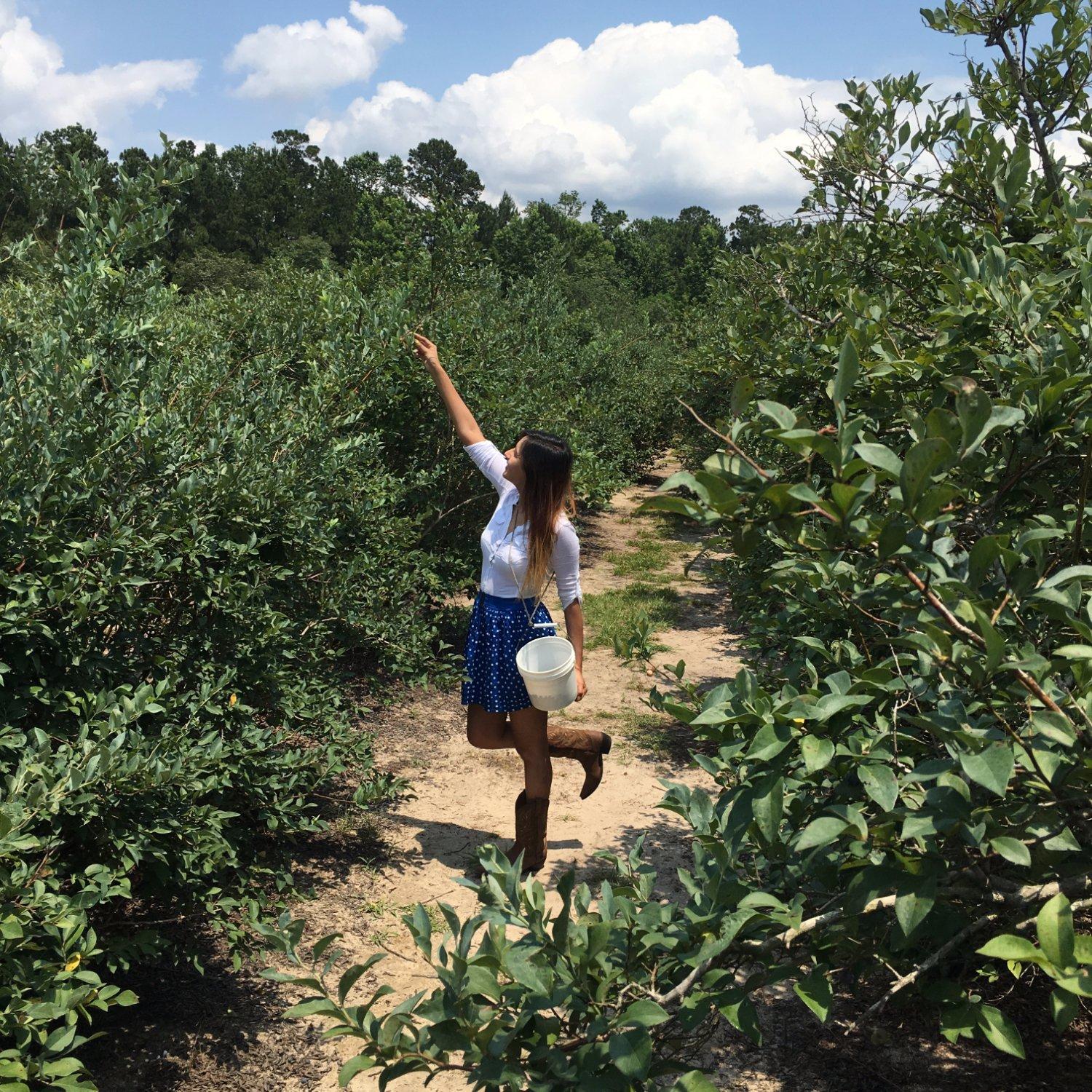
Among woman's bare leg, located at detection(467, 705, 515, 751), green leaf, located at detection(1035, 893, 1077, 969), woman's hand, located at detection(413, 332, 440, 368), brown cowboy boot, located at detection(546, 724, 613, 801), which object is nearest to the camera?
green leaf, located at detection(1035, 893, 1077, 969)

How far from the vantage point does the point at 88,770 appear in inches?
79.0

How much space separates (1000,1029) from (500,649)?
101 inches

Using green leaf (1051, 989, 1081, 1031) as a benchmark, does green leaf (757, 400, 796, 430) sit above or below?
above

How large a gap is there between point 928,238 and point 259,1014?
10.4 ft

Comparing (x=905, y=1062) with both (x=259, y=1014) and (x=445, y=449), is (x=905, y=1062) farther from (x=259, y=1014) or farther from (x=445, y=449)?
(x=445, y=449)

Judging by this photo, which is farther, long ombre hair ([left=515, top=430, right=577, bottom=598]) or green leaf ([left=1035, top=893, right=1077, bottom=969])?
long ombre hair ([left=515, top=430, right=577, bottom=598])

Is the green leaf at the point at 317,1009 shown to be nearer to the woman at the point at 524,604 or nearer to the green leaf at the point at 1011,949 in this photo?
the green leaf at the point at 1011,949

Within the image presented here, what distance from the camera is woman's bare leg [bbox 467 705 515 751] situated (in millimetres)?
3859

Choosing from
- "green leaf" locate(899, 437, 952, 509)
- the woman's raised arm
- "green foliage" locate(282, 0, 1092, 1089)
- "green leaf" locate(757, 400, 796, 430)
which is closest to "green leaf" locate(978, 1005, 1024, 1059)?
"green foliage" locate(282, 0, 1092, 1089)

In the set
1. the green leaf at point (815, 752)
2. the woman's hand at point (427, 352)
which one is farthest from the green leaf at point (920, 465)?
the woman's hand at point (427, 352)

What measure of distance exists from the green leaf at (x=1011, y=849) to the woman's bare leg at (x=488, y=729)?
280 cm

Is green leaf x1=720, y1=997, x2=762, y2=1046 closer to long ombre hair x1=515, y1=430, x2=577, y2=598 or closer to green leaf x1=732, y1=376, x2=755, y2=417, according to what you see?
green leaf x1=732, y1=376, x2=755, y2=417

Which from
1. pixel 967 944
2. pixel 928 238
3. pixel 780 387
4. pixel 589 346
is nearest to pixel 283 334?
pixel 780 387

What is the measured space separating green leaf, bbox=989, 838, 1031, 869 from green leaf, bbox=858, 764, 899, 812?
5.1 inches
